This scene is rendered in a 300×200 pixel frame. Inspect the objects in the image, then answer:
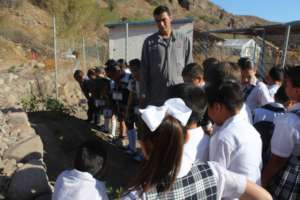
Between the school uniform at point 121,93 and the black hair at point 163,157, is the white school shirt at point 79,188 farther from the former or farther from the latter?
the school uniform at point 121,93

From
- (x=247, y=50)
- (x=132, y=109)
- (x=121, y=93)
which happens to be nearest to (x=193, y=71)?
(x=132, y=109)

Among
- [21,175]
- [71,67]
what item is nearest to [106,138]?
[21,175]

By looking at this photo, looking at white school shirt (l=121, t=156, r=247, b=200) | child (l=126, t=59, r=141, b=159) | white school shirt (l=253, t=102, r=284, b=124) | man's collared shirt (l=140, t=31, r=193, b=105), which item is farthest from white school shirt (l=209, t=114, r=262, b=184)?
child (l=126, t=59, r=141, b=159)

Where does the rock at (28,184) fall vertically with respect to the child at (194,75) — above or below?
below

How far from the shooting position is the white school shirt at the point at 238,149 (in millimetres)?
2064

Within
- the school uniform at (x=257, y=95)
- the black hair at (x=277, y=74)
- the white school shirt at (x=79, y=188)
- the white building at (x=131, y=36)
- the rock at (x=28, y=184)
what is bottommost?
the rock at (x=28, y=184)

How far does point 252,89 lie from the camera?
12.5 feet

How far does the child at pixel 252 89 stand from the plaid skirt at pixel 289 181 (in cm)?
138

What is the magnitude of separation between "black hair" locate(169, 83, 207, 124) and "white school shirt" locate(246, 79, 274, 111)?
5.25 ft

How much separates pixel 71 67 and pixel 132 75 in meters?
9.99

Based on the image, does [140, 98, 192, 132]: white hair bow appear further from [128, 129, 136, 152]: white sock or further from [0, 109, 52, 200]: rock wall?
[128, 129, 136, 152]: white sock

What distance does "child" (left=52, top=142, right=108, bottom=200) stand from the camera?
7.33 ft

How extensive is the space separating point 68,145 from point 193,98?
4.03 metres

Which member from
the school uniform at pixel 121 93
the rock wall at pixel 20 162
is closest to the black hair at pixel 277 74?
the school uniform at pixel 121 93
